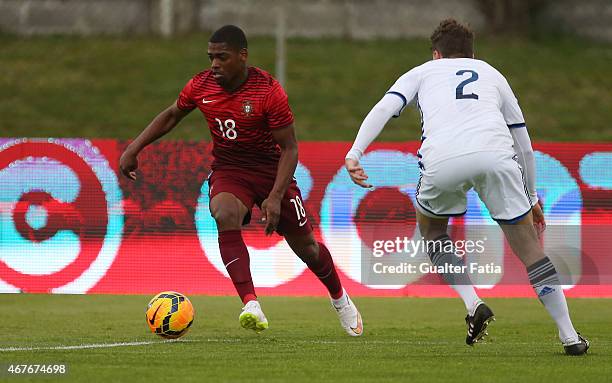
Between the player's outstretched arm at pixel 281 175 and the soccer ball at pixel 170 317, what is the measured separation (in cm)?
88

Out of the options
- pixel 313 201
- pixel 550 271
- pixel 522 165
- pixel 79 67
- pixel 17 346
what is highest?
pixel 522 165

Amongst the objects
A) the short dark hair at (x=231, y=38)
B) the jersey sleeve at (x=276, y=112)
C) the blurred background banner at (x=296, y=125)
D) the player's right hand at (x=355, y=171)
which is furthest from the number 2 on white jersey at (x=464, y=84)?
the blurred background banner at (x=296, y=125)

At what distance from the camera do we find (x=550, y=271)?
7473mm

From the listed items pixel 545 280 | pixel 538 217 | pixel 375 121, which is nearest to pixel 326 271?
pixel 538 217

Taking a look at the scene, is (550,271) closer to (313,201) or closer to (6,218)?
(313,201)

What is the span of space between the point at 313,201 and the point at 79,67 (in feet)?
39.0

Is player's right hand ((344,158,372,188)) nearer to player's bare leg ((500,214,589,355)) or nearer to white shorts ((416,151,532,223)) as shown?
white shorts ((416,151,532,223))

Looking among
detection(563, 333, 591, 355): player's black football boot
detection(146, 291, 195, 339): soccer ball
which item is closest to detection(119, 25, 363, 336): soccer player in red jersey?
detection(146, 291, 195, 339): soccer ball

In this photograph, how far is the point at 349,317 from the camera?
9320mm

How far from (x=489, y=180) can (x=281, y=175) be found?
172 centimetres

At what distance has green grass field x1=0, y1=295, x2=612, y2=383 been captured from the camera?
6.54 metres

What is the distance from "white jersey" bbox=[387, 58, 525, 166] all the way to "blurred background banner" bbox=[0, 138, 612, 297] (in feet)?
18.7

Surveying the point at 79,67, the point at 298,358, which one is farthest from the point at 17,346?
the point at 79,67

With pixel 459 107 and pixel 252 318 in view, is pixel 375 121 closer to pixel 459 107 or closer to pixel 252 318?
pixel 459 107
